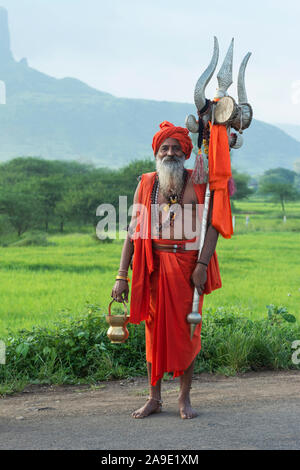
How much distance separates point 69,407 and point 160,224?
1470 mm

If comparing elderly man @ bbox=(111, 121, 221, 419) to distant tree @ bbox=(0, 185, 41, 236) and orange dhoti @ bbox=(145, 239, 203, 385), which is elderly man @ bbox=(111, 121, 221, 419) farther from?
distant tree @ bbox=(0, 185, 41, 236)

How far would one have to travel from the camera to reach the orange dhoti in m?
3.65

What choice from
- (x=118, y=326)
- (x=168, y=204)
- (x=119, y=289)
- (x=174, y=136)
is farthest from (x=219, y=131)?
(x=118, y=326)

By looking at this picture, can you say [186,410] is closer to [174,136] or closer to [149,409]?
[149,409]

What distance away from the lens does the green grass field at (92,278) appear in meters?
7.35

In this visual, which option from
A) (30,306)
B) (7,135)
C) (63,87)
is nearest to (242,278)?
(30,306)

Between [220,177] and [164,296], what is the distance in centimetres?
87

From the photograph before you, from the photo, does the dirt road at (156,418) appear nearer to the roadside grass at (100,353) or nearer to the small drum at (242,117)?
the roadside grass at (100,353)

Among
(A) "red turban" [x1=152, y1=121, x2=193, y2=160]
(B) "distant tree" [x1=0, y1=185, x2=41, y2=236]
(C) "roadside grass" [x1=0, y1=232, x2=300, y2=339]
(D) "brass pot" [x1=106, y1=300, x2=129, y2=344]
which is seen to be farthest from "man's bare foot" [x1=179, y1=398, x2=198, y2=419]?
(B) "distant tree" [x1=0, y1=185, x2=41, y2=236]

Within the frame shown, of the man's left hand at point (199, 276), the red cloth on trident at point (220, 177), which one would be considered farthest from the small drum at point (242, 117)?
the man's left hand at point (199, 276)

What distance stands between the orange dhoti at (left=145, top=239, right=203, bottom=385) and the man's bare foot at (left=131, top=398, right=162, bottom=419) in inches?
5.3

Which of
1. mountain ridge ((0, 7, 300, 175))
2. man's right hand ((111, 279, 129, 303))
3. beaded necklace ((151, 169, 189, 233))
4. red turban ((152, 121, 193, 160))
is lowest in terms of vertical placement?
man's right hand ((111, 279, 129, 303))

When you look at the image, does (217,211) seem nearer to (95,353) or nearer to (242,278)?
(95,353)

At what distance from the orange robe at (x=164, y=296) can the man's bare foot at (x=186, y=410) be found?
189 millimetres
